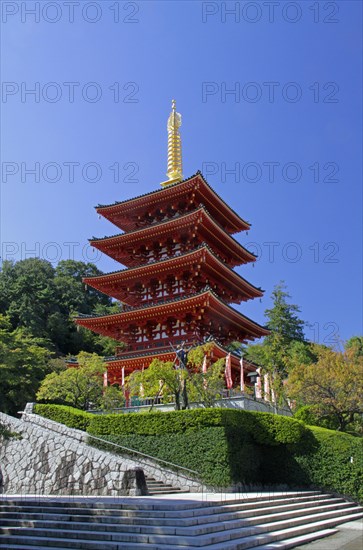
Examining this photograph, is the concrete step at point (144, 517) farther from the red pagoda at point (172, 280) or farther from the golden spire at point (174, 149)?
the golden spire at point (174, 149)

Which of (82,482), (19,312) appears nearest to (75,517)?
(82,482)

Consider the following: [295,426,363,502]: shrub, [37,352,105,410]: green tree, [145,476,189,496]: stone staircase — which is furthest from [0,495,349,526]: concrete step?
[37,352,105,410]: green tree

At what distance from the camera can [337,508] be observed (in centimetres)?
1659

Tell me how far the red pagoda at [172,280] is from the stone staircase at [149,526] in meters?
11.9

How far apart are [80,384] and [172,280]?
8092 mm

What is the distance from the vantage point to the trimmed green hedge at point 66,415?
20.8 meters

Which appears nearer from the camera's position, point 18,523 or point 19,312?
point 18,523

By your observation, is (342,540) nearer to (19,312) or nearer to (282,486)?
(282,486)

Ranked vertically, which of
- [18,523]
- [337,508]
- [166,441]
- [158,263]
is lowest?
[337,508]

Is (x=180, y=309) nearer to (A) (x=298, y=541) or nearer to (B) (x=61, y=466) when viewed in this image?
(B) (x=61, y=466)

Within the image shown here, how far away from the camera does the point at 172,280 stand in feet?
95.0

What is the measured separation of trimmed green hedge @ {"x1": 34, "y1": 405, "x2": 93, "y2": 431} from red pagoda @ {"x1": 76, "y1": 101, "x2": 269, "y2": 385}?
5389 mm

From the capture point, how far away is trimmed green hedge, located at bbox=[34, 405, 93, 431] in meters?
20.8

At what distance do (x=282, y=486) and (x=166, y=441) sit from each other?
472cm
